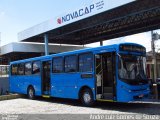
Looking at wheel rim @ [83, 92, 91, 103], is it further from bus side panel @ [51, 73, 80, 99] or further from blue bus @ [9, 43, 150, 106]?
bus side panel @ [51, 73, 80, 99]

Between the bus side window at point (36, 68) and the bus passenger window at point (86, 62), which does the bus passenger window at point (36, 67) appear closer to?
the bus side window at point (36, 68)

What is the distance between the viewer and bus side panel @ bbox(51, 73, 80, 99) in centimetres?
1707

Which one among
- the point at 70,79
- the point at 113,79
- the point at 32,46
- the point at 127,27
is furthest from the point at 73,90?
the point at 32,46

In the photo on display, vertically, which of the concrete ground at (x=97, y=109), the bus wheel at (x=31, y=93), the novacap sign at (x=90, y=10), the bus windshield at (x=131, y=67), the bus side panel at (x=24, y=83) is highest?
the novacap sign at (x=90, y=10)

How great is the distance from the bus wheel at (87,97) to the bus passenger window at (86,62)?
1.06 m

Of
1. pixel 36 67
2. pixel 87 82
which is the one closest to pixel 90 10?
pixel 36 67

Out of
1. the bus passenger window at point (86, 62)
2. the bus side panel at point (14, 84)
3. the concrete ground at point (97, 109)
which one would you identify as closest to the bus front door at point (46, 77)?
the concrete ground at point (97, 109)

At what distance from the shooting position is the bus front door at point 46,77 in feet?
65.8

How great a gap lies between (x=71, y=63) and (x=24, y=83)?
720 cm

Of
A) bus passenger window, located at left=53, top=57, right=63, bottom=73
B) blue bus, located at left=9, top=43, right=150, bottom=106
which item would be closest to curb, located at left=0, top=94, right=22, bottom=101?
blue bus, located at left=9, top=43, right=150, bottom=106

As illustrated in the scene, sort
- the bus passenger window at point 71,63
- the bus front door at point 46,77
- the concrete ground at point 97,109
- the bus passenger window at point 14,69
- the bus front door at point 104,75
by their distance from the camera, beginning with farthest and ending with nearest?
the bus passenger window at point 14,69 < the bus front door at point 46,77 < the bus passenger window at point 71,63 < the bus front door at point 104,75 < the concrete ground at point 97,109

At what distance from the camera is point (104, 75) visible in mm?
15359

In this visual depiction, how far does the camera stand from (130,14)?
77.6ft

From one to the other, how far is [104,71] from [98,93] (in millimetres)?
1088
